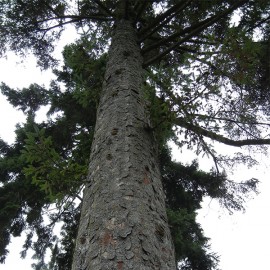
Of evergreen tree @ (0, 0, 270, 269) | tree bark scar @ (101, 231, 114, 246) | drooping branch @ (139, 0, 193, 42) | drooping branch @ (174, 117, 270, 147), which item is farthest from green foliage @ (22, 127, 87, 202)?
drooping branch @ (139, 0, 193, 42)

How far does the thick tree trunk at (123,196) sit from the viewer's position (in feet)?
6.03

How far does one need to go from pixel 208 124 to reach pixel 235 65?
0.83 meters

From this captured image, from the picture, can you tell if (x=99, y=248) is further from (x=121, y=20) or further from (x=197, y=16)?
(x=197, y=16)

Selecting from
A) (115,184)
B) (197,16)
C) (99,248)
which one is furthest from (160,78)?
(197,16)

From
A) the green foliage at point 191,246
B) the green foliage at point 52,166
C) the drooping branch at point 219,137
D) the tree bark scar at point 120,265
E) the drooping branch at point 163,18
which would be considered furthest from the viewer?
the green foliage at point 191,246

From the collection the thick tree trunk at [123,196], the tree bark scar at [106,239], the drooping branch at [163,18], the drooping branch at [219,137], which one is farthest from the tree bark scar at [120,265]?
the drooping branch at [163,18]

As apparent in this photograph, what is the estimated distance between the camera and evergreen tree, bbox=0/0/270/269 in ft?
6.86

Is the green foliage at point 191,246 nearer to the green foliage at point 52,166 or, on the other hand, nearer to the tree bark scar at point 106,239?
the green foliage at point 52,166

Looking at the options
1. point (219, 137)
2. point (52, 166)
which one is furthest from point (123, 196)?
point (219, 137)

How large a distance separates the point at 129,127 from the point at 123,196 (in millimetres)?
880

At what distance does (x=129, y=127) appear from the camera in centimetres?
293

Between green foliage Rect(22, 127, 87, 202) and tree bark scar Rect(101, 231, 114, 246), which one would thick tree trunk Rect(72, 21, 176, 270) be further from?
green foliage Rect(22, 127, 87, 202)

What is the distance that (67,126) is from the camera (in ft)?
30.0

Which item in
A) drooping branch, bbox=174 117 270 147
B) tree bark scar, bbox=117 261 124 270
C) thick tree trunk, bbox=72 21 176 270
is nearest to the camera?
tree bark scar, bbox=117 261 124 270
